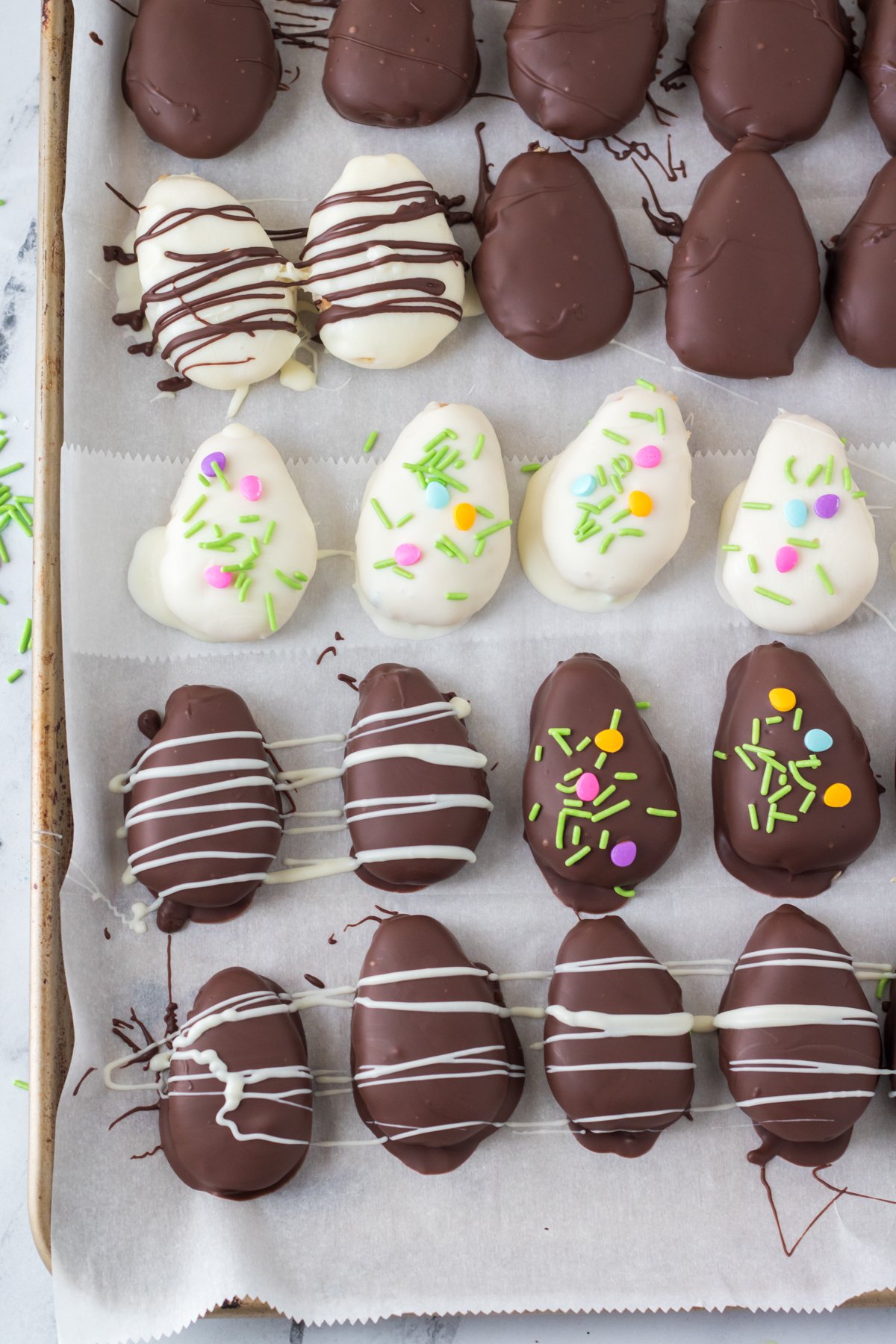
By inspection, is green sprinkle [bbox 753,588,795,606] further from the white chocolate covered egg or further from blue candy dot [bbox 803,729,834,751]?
the white chocolate covered egg

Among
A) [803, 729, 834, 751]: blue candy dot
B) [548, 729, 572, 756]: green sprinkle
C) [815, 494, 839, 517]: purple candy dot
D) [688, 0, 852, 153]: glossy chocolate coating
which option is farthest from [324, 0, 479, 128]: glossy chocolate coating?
[803, 729, 834, 751]: blue candy dot

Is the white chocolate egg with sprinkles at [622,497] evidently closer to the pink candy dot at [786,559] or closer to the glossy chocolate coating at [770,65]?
the pink candy dot at [786,559]

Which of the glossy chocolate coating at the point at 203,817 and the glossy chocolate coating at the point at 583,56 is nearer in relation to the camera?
the glossy chocolate coating at the point at 203,817

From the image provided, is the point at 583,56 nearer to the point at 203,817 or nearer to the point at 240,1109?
the point at 203,817

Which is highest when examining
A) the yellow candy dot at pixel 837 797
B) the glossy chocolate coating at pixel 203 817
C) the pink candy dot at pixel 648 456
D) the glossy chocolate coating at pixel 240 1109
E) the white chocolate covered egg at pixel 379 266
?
the white chocolate covered egg at pixel 379 266

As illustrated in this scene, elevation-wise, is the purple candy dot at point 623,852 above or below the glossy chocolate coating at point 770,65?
below

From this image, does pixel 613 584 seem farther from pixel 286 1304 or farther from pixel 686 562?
pixel 286 1304

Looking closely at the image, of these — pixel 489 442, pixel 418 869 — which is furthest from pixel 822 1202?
pixel 489 442

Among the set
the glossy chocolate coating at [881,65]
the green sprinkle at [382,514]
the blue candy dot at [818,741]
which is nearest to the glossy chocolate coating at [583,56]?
the glossy chocolate coating at [881,65]
